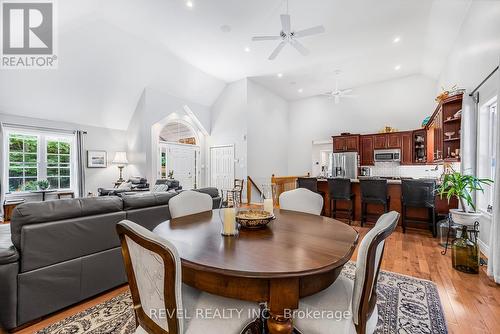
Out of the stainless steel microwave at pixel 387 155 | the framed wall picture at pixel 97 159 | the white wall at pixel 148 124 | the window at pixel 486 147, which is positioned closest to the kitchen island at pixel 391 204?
the window at pixel 486 147

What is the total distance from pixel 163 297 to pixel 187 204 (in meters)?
1.23

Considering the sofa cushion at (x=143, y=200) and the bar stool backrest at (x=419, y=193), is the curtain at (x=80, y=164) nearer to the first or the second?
the sofa cushion at (x=143, y=200)

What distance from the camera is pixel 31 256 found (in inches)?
64.9

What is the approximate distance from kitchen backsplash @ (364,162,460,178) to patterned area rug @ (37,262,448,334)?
17.3ft

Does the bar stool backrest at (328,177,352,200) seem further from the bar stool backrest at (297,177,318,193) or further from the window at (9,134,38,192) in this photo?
the window at (9,134,38,192)

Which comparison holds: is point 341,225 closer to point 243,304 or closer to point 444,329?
point 243,304

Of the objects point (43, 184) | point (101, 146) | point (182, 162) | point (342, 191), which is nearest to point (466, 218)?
point (342, 191)

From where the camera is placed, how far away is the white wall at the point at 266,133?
23.6 ft

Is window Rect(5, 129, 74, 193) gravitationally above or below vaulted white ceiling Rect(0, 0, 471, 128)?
below

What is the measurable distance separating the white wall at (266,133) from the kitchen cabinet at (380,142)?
3.11m

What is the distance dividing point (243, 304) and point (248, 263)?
11.9 inches

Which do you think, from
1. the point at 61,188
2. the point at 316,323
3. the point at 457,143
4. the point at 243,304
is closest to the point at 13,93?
the point at 61,188

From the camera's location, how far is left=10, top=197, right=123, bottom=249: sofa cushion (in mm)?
1641

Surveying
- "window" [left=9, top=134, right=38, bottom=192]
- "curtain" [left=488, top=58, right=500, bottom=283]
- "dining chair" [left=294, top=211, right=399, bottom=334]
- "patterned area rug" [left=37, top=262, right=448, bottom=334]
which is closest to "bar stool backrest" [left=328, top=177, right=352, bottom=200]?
"curtain" [left=488, top=58, right=500, bottom=283]
